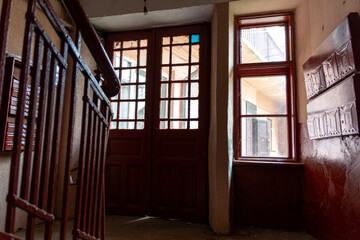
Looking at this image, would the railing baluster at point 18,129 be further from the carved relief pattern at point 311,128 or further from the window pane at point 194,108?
the window pane at point 194,108

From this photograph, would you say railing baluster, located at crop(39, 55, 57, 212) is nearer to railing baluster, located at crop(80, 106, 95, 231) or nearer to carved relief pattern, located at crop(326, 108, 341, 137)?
railing baluster, located at crop(80, 106, 95, 231)

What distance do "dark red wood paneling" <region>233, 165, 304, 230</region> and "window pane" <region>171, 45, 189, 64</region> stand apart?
155cm

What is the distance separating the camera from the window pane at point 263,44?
9.62ft

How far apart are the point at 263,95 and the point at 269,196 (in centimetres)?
117

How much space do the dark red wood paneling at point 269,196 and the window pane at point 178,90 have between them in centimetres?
115

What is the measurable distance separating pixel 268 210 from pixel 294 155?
2.21 feet

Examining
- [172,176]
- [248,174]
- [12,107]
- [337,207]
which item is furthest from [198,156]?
[12,107]

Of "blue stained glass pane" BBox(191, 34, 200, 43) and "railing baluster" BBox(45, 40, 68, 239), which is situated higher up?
"blue stained glass pane" BBox(191, 34, 200, 43)

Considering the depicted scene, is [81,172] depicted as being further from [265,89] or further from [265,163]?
[265,89]

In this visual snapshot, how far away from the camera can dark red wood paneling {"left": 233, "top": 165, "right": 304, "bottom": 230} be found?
8.50 feet

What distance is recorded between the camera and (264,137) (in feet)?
9.44

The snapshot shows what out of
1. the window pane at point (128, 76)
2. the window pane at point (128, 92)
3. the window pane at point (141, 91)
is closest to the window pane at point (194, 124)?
the window pane at point (141, 91)

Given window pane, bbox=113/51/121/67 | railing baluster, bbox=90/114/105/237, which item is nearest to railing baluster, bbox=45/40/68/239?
railing baluster, bbox=90/114/105/237

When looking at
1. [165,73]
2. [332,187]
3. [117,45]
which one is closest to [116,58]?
[117,45]
